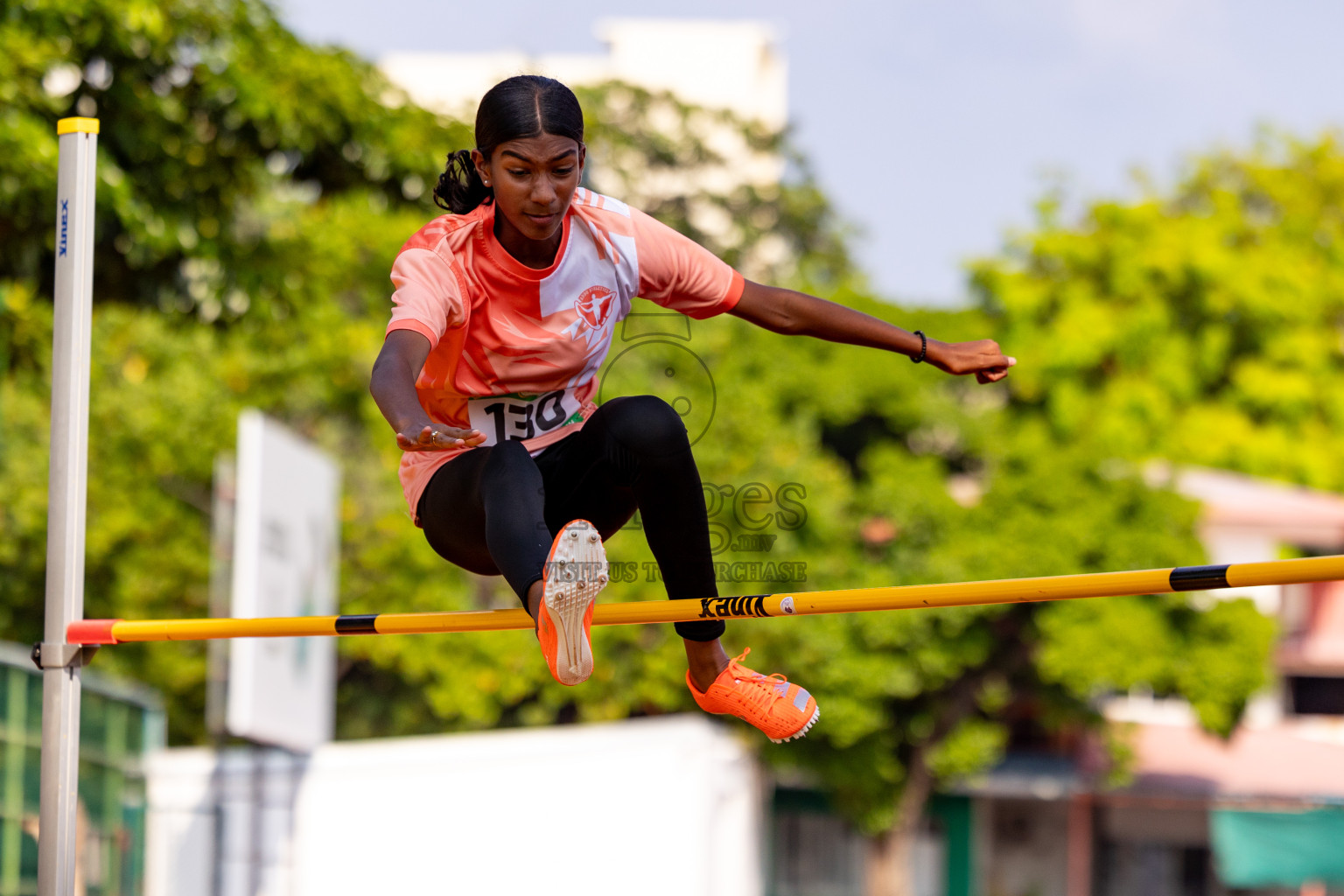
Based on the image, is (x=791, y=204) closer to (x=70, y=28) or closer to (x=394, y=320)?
(x=70, y=28)

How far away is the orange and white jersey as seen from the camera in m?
3.62

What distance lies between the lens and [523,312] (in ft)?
12.1

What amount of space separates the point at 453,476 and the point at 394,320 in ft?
1.36

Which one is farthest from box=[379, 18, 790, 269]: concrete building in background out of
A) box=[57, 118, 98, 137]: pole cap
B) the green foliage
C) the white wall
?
box=[57, 118, 98, 137]: pole cap

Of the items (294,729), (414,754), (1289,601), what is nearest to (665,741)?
(414,754)

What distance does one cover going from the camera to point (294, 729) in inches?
446

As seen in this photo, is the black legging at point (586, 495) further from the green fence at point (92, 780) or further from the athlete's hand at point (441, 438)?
the green fence at point (92, 780)

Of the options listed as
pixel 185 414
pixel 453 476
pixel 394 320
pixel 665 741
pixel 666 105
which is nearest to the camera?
pixel 394 320

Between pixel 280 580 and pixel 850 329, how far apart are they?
7940mm

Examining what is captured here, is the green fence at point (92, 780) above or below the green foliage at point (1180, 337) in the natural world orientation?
below

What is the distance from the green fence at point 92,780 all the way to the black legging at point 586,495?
584cm

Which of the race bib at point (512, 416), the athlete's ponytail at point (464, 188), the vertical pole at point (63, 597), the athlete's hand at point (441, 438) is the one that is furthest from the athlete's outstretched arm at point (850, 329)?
the vertical pole at point (63, 597)

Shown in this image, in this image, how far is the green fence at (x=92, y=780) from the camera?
32.2 ft

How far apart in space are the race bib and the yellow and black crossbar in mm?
409
